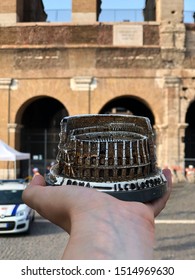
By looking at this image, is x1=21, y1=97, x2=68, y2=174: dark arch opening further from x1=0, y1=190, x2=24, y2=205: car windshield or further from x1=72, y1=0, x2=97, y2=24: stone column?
x1=0, y1=190, x2=24, y2=205: car windshield

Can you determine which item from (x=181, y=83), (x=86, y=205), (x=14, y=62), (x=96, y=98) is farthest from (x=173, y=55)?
(x=86, y=205)

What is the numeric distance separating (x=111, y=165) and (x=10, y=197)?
589 cm

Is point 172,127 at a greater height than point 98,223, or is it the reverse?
point 98,223

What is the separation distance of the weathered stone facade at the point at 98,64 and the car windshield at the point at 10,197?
7.07 metres

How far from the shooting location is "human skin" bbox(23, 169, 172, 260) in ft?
5.15

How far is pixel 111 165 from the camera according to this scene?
8.41ft

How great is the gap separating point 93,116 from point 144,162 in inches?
26.1

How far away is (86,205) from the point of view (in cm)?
187

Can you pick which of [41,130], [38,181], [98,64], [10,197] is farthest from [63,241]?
[41,130]

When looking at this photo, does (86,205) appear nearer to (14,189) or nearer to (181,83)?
(14,189)

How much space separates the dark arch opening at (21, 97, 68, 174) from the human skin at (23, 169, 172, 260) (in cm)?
1300

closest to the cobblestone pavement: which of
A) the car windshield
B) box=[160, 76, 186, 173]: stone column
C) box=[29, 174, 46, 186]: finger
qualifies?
the car windshield

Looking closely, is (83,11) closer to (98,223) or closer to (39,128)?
(39,128)

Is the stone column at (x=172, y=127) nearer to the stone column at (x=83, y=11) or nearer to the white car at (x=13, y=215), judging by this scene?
the stone column at (x=83, y=11)
